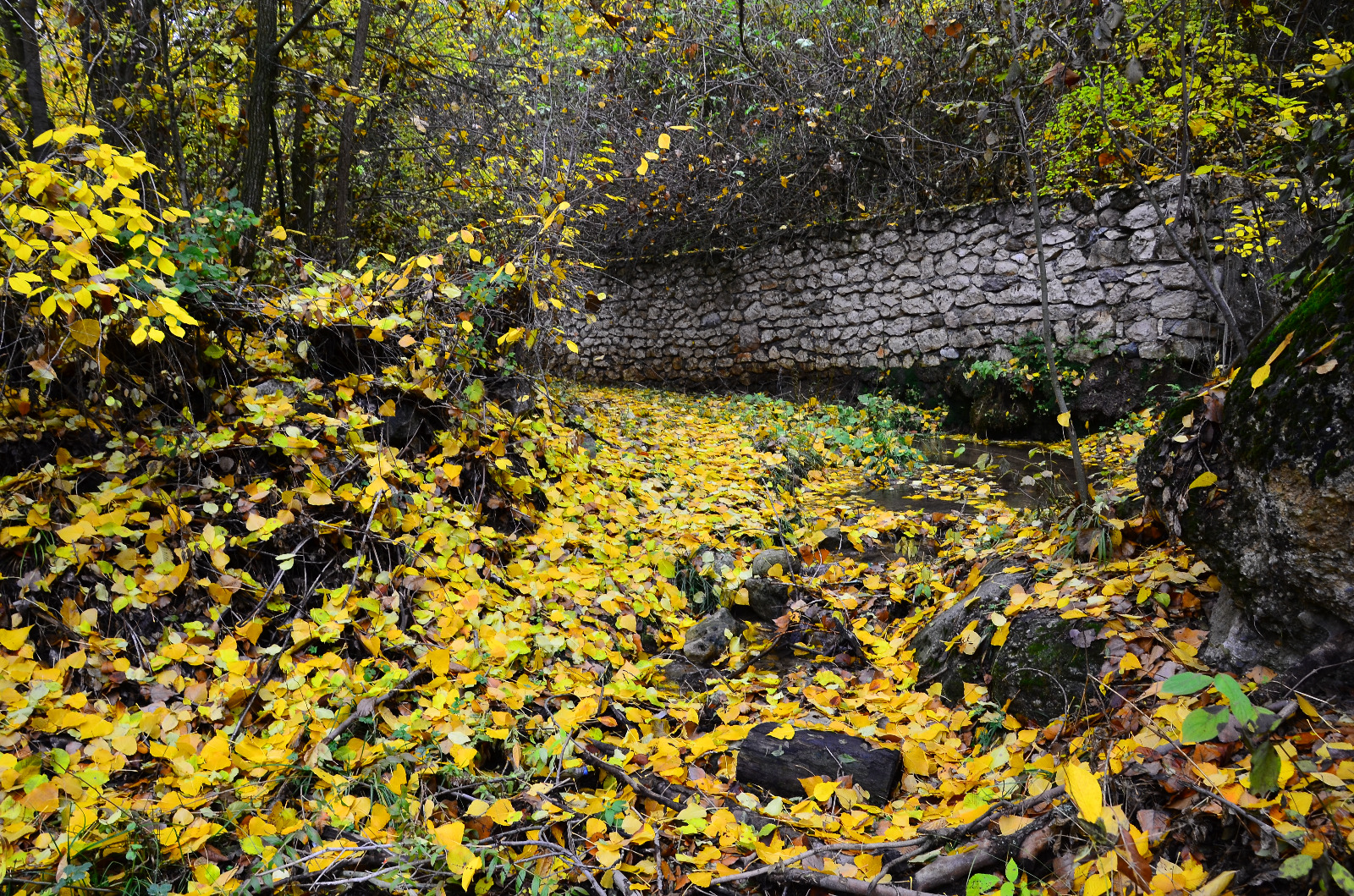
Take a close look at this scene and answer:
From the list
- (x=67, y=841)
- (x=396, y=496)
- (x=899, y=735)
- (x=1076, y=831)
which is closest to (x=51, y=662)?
(x=67, y=841)

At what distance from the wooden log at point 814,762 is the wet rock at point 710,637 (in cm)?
76

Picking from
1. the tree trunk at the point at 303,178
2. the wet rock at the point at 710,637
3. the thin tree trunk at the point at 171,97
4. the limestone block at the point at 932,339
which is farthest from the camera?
the limestone block at the point at 932,339

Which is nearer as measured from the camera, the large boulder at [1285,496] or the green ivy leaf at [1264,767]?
the green ivy leaf at [1264,767]

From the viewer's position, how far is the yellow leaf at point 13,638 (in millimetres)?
1994

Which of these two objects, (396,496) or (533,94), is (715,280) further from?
(396,496)

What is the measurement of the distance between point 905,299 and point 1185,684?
23.1 ft

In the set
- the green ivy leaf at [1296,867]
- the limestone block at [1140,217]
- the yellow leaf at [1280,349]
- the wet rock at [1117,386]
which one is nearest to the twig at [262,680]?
the green ivy leaf at [1296,867]

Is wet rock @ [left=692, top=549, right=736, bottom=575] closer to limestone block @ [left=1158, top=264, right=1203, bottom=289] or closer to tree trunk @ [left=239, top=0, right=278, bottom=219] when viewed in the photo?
tree trunk @ [left=239, top=0, right=278, bottom=219]

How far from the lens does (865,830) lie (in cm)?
184

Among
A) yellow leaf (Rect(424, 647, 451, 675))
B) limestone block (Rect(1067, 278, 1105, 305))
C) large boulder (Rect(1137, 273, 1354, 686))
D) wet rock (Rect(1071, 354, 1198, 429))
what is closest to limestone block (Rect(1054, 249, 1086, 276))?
limestone block (Rect(1067, 278, 1105, 305))

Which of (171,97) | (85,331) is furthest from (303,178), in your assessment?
(85,331)

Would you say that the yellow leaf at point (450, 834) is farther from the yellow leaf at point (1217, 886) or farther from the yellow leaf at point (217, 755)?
the yellow leaf at point (1217, 886)

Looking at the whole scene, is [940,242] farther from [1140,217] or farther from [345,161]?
[345,161]

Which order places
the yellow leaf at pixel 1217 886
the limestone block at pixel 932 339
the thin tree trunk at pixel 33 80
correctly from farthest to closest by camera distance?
the limestone block at pixel 932 339 < the thin tree trunk at pixel 33 80 < the yellow leaf at pixel 1217 886
